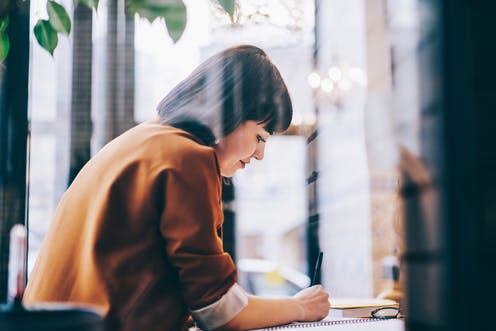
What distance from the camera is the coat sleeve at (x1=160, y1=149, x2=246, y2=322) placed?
3.46 feet

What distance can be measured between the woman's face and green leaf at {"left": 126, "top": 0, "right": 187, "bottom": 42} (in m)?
0.33

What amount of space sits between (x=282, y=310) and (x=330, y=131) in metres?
3.98

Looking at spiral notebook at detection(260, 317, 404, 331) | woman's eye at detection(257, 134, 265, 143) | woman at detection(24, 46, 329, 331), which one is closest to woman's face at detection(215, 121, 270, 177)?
woman's eye at detection(257, 134, 265, 143)

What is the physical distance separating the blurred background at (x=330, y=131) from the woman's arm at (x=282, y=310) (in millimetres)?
177

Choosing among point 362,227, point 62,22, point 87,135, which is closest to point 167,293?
point 62,22

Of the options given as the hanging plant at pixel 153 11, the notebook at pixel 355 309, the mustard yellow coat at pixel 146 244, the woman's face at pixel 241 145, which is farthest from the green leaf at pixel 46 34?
the notebook at pixel 355 309

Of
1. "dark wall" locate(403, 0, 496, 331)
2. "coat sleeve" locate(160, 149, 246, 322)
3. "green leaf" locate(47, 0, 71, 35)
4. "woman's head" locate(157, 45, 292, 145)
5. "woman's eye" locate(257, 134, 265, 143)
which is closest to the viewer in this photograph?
"dark wall" locate(403, 0, 496, 331)

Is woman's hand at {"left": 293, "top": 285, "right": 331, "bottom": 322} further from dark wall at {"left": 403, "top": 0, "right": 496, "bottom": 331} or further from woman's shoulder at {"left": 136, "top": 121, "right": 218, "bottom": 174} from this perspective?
dark wall at {"left": 403, "top": 0, "right": 496, "bottom": 331}

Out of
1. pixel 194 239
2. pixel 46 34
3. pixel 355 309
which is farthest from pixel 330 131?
pixel 194 239

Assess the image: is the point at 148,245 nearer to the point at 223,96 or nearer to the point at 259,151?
the point at 223,96

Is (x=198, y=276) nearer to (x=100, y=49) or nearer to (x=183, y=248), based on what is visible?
(x=183, y=248)

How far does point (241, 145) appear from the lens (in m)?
1.41

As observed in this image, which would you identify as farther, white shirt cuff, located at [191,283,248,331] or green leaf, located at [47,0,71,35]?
green leaf, located at [47,0,71,35]

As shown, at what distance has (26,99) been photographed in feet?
7.13
